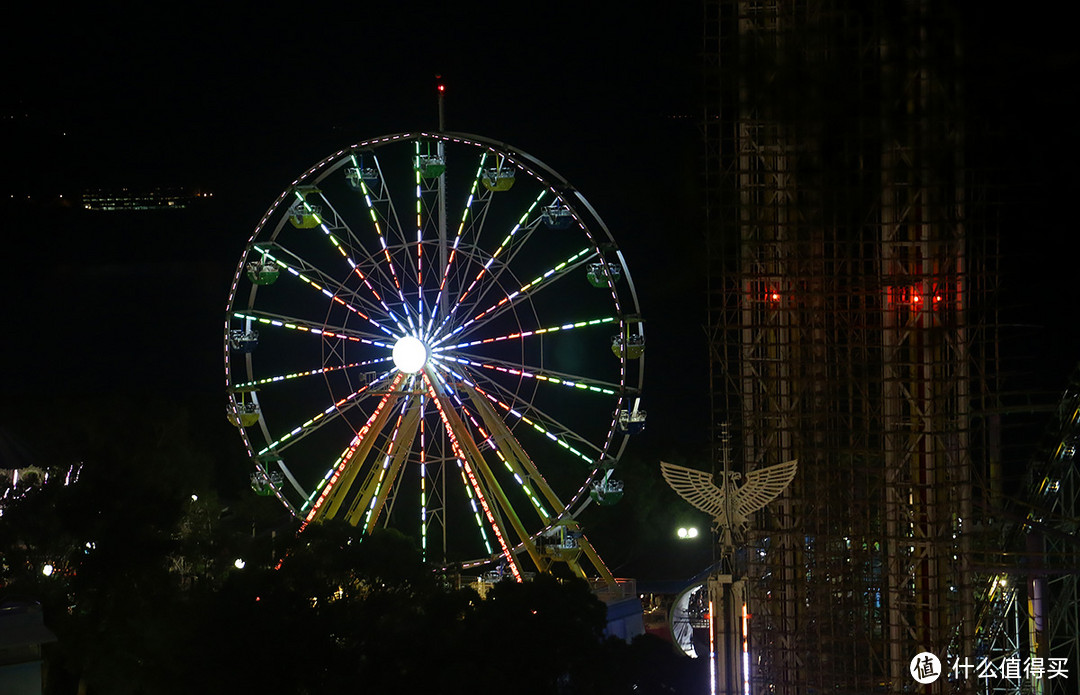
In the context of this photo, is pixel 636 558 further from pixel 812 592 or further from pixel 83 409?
pixel 812 592

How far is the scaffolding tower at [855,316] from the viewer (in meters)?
19.4

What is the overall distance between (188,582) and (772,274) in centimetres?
1181

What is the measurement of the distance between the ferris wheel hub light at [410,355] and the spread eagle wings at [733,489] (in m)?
9.38

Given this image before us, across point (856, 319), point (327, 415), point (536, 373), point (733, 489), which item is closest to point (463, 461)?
point (536, 373)

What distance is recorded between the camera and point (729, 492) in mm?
16469

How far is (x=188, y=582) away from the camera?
27.6 m

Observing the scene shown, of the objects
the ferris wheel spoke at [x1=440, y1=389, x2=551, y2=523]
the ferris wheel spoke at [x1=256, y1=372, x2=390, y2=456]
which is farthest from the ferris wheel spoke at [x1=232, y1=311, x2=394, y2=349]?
the ferris wheel spoke at [x1=440, y1=389, x2=551, y2=523]

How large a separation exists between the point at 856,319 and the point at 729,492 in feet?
19.7

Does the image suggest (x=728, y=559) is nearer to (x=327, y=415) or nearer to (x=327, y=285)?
(x=327, y=415)

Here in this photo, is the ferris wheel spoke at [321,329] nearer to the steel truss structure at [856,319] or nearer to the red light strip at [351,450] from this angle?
the red light strip at [351,450]

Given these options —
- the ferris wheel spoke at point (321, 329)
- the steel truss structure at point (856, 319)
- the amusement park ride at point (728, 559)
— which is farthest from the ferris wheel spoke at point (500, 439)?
the amusement park ride at point (728, 559)

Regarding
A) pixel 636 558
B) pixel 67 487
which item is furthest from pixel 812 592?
pixel 636 558

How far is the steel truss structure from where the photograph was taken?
19.4 meters

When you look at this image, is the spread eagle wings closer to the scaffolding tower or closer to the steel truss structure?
the scaffolding tower
